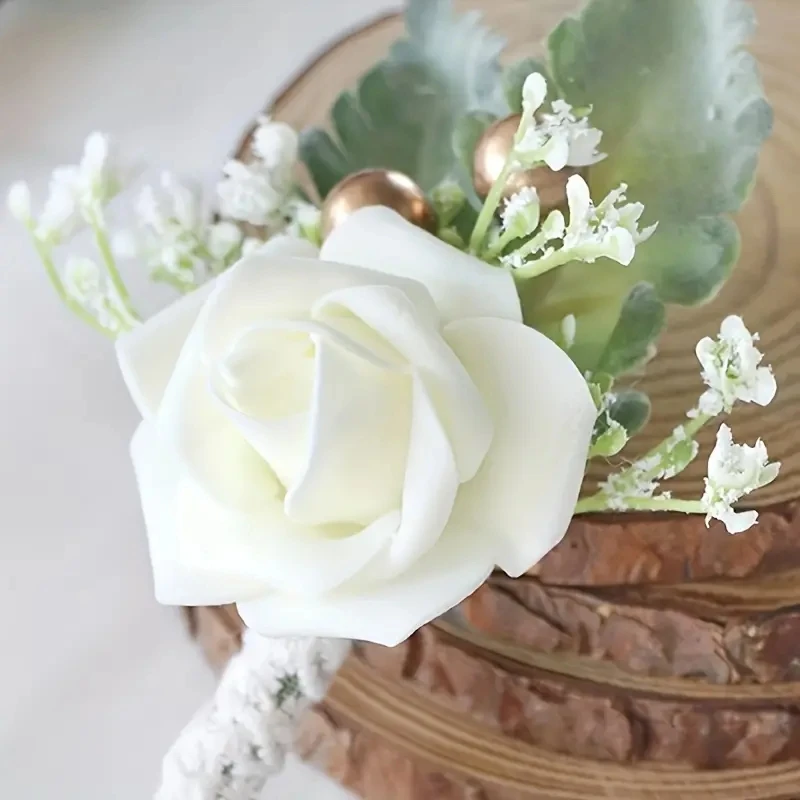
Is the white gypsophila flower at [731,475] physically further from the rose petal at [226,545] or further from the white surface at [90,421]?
the white surface at [90,421]

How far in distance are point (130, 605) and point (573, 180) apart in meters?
0.36

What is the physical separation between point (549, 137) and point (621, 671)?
23 centimetres

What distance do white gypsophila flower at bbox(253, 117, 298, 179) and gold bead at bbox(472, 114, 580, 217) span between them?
89mm

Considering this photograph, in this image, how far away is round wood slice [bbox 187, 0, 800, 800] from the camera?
1.36 ft

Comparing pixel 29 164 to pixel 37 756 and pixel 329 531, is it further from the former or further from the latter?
pixel 329 531

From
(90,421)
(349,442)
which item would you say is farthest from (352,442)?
(90,421)

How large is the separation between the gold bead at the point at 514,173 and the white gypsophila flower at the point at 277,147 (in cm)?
9

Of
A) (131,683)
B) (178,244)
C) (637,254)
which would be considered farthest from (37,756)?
(637,254)

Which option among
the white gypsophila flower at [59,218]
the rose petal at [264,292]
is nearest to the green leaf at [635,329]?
the rose petal at [264,292]

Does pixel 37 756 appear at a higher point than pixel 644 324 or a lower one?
lower

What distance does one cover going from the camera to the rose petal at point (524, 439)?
11.8 inches

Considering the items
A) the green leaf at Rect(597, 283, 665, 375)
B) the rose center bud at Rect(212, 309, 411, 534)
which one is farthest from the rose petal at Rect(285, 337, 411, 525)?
the green leaf at Rect(597, 283, 665, 375)

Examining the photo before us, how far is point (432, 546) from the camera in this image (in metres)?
0.30

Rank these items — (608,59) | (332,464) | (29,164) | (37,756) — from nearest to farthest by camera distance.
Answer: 1. (332,464)
2. (608,59)
3. (37,756)
4. (29,164)
